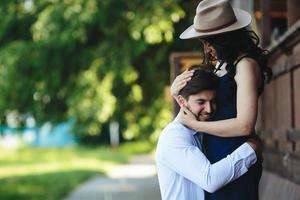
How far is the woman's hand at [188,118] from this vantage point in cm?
333

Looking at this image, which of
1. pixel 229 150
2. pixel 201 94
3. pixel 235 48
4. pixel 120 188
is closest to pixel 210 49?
pixel 235 48

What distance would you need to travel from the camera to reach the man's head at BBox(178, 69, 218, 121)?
3279 millimetres

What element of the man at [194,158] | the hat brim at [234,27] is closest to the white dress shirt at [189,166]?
the man at [194,158]

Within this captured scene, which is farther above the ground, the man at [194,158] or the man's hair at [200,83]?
the man's hair at [200,83]

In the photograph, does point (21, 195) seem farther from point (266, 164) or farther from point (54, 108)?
point (266, 164)

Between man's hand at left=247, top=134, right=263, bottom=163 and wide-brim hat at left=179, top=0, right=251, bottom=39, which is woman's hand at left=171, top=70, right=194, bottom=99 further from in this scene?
man's hand at left=247, top=134, right=263, bottom=163

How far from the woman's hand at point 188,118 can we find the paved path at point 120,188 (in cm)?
1188

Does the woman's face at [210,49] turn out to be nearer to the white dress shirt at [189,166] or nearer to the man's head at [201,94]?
the man's head at [201,94]

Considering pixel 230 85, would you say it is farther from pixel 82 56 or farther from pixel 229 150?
pixel 82 56

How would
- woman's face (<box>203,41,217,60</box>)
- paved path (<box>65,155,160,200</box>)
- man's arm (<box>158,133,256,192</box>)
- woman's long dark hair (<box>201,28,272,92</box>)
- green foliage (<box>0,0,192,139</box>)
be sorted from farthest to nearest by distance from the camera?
paved path (<box>65,155,160,200</box>), green foliage (<box>0,0,192,139</box>), woman's face (<box>203,41,217,60</box>), woman's long dark hair (<box>201,28,272,92</box>), man's arm (<box>158,133,256,192</box>)

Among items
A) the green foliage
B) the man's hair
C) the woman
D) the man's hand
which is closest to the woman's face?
the woman

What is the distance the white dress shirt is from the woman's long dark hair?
1.12ft

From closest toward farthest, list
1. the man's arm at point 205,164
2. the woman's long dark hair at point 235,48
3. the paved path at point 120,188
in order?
1. the man's arm at point 205,164
2. the woman's long dark hair at point 235,48
3. the paved path at point 120,188

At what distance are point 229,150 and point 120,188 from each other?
615 inches
